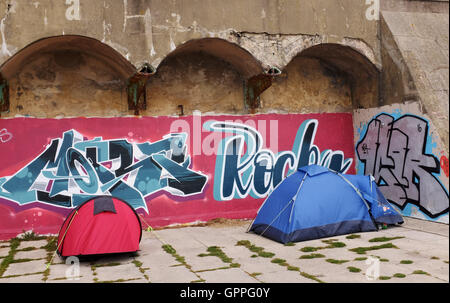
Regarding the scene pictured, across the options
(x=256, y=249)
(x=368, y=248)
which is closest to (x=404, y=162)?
(x=368, y=248)

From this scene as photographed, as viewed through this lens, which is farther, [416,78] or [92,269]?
[416,78]

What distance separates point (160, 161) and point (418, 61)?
605cm

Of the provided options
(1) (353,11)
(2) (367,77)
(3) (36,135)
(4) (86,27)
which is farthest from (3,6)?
(2) (367,77)

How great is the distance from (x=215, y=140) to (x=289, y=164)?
2007mm

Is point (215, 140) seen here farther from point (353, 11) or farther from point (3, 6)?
point (3, 6)

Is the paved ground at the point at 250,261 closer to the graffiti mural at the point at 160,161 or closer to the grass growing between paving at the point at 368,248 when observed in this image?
the grass growing between paving at the point at 368,248

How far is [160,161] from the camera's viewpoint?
373 inches

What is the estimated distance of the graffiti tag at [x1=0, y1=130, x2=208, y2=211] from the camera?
339 inches

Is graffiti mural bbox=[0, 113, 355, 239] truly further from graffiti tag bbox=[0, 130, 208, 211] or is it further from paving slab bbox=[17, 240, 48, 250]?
paving slab bbox=[17, 240, 48, 250]

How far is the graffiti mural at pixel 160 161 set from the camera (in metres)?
8.56

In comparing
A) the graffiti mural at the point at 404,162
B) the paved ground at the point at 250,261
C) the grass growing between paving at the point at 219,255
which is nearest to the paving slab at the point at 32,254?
the paved ground at the point at 250,261

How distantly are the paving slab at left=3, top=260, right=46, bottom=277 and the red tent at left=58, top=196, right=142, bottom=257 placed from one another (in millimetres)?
355

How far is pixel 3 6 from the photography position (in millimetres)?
7633

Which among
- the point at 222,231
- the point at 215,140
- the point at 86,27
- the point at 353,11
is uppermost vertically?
the point at 353,11
